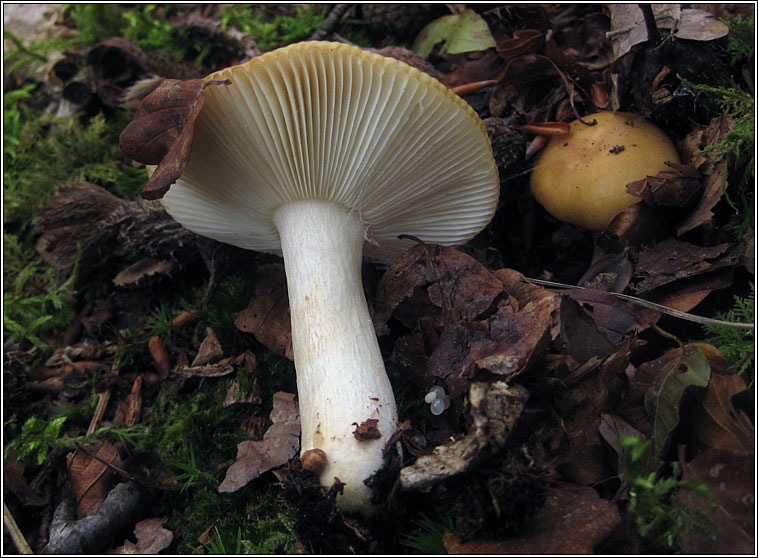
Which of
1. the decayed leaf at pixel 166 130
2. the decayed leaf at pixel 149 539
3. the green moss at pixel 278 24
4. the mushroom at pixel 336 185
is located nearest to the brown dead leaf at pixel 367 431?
the mushroom at pixel 336 185

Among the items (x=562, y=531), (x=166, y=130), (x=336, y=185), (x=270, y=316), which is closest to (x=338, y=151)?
(x=336, y=185)

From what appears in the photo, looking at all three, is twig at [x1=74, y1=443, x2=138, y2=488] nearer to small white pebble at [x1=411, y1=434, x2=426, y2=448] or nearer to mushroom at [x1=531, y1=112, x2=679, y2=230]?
small white pebble at [x1=411, y1=434, x2=426, y2=448]

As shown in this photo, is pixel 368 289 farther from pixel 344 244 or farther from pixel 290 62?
pixel 290 62

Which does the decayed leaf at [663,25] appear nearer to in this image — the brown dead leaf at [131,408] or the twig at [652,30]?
the twig at [652,30]

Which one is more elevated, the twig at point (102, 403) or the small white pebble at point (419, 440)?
the small white pebble at point (419, 440)

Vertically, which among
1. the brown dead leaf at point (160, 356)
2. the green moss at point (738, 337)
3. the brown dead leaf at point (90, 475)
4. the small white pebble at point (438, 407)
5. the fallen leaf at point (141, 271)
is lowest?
the brown dead leaf at point (90, 475)

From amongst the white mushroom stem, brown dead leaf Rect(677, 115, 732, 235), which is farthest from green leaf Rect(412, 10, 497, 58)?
the white mushroom stem
